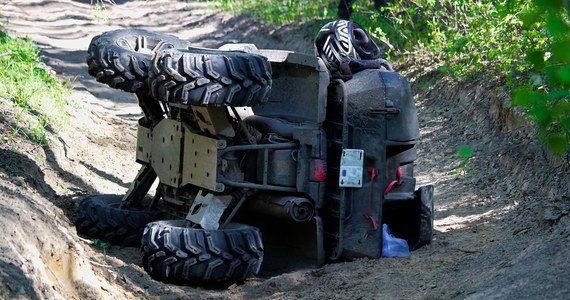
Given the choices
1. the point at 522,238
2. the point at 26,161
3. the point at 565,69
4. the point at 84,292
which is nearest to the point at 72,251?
the point at 84,292

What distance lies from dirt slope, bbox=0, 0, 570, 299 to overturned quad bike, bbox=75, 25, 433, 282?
0.75 feet

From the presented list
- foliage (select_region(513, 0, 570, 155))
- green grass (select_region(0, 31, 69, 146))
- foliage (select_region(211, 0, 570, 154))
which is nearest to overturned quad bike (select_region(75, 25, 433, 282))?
foliage (select_region(211, 0, 570, 154))

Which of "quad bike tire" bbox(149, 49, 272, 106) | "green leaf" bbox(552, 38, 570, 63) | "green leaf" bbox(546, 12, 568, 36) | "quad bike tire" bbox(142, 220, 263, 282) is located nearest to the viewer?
"green leaf" bbox(552, 38, 570, 63)

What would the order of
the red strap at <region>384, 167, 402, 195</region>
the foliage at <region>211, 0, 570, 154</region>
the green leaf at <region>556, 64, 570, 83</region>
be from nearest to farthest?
the green leaf at <region>556, 64, 570, 83</region> < the red strap at <region>384, 167, 402, 195</region> < the foliage at <region>211, 0, 570, 154</region>

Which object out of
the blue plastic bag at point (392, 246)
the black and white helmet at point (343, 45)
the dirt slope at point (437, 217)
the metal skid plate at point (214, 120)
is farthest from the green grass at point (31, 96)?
the blue plastic bag at point (392, 246)

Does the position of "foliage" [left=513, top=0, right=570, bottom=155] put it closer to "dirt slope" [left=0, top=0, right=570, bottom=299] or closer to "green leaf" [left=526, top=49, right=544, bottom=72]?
"green leaf" [left=526, top=49, right=544, bottom=72]

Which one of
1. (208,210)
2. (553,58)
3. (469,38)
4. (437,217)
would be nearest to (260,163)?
(208,210)

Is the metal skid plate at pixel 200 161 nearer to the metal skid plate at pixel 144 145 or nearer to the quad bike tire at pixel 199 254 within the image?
the quad bike tire at pixel 199 254

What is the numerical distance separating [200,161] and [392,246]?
1.57 m

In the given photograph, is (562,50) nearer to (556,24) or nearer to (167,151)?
(556,24)

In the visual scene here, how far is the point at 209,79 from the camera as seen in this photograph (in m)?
6.70

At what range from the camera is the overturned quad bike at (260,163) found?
22.3 ft

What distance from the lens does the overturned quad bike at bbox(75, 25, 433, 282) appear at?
6.80 m

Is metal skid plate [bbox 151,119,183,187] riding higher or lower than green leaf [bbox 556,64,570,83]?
lower
